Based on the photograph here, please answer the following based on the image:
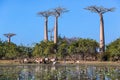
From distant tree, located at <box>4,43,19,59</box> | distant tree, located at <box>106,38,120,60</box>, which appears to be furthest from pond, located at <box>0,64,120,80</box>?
distant tree, located at <box>4,43,19,59</box>

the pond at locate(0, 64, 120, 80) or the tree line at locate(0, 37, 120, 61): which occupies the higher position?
the tree line at locate(0, 37, 120, 61)

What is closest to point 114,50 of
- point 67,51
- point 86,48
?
point 86,48

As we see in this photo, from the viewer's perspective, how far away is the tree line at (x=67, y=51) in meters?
53.7

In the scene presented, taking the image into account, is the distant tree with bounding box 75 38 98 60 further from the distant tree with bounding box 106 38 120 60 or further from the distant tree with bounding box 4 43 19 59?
the distant tree with bounding box 4 43 19 59

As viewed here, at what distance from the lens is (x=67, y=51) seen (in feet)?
184

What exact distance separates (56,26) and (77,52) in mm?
16040

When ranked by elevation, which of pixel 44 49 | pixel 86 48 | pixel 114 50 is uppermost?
pixel 44 49

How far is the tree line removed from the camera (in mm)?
53719

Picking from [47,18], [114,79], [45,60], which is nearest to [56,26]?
[47,18]

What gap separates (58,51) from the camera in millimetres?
57281

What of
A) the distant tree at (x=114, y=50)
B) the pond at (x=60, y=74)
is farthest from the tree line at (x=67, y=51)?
the pond at (x=60, y=74)

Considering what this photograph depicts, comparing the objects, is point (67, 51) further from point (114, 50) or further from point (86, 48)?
point (114, 50)

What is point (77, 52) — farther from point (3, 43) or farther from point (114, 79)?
point (114, 79)

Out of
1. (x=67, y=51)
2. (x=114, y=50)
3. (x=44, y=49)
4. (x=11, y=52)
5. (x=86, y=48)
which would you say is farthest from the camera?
(x=11, y=52)
